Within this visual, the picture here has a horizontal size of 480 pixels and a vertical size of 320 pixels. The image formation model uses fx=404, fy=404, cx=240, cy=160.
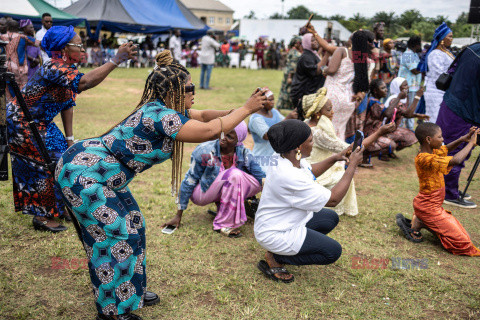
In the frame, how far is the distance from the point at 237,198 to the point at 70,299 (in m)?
1.88

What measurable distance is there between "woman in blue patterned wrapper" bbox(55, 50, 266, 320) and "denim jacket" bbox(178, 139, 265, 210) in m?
1.53

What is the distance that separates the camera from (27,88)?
3.71 meters

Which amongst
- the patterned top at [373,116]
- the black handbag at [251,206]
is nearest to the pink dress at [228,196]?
the black handbag at [251,206]

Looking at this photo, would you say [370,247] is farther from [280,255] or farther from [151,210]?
[151,210]

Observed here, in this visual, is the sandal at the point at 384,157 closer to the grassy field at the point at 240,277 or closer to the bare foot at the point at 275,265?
the grassy field at the point at 240,277

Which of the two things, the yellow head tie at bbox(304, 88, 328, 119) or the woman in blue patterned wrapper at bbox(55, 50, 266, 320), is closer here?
the woman in blue patterned wrapper at bbox(55, 50, 266, 320)

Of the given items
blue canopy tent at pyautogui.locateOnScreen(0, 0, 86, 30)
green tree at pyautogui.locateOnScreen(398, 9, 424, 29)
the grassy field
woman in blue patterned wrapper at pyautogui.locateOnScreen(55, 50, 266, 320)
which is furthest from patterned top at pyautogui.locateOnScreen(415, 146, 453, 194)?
green tree at pyautogui.locateOnScreen(398, 9, 424, 29)

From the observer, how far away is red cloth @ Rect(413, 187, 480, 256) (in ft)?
13.2

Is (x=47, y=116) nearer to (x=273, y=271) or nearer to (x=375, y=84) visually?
(x=273, y=271)

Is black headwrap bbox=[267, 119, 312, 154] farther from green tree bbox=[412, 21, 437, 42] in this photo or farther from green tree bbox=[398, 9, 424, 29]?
green tree bbox=[398, 9, 424, 29]

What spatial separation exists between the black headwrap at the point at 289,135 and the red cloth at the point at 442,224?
1.84m

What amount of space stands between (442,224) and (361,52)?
2.98 metres

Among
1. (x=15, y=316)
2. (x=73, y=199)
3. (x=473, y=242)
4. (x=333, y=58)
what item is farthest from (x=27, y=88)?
(x=473, y=242)

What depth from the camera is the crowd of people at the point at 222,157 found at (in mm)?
2566
